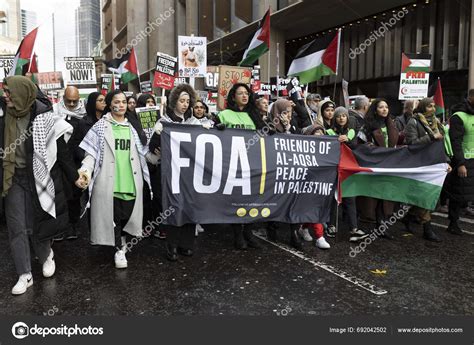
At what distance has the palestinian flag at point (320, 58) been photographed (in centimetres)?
814

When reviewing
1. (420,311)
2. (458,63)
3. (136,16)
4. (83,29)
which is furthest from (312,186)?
(83,29)

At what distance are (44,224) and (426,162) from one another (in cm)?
466

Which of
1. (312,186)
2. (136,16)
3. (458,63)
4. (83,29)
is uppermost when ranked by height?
(83,29)

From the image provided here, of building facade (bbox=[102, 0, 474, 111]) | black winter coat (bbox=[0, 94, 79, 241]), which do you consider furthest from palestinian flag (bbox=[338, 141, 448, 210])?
building facade (bbox=[102, 0, 474, 111])

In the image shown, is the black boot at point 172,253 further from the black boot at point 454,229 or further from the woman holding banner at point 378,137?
the black boot at point 454,229

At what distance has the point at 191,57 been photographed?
10773 mm

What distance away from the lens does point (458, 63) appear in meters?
15.3

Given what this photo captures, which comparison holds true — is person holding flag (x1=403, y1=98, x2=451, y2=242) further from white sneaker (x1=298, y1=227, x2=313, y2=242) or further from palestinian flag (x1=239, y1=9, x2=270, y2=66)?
palestinian flag (x1=239, y1=9, x2=270, y2=66)

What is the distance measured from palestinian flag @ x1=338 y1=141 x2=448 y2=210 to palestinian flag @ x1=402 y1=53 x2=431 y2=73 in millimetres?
3535

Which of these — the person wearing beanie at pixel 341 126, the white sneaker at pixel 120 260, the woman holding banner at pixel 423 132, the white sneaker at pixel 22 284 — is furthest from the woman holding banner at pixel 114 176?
the woman holding banner at pixel 423 132

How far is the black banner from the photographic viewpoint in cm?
470

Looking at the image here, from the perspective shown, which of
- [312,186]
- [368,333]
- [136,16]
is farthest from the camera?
[136,16]

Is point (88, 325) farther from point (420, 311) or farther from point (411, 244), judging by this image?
point (411, 244)

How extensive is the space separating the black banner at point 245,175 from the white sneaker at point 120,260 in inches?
24.6
